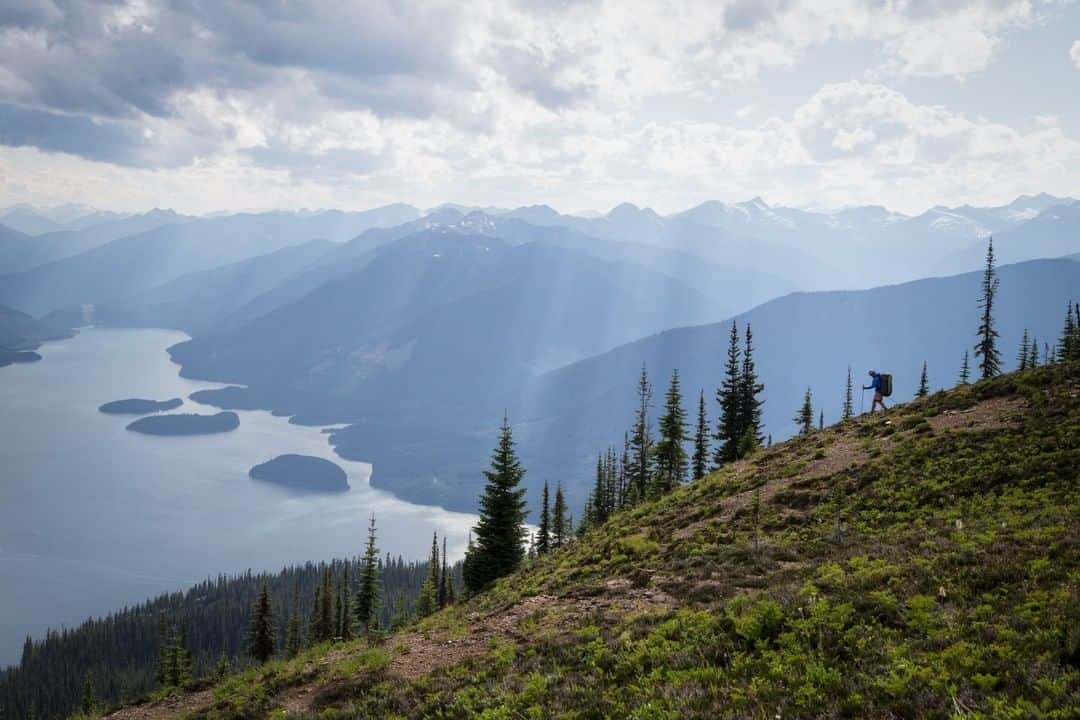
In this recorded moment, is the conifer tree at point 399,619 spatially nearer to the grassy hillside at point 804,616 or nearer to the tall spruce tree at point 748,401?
the grassy hillside at point 804,616

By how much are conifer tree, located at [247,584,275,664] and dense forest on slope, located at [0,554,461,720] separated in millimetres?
51609

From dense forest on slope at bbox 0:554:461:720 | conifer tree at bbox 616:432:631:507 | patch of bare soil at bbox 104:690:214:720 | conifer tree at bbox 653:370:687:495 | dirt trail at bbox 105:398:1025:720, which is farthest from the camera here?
dense forest on slope at bbox 0:554:461:720

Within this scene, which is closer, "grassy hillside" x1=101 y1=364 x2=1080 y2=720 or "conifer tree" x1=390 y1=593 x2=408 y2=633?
"grassy hillside" x1=101 y1=364 x2=1080 y2=720

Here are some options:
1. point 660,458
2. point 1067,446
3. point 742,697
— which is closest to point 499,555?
point 660,458

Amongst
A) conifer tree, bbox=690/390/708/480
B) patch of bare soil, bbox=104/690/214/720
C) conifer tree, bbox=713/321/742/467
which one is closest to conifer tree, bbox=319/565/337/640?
conifer tree, bbox=690/390/708/480

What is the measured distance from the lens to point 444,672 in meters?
15.9

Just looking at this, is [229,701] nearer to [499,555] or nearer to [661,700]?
[661,700]

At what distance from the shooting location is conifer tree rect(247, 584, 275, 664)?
56.0m

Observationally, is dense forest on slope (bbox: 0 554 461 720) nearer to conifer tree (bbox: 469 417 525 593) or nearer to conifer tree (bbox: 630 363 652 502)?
conifer tree (bbox: 630 363 652 502)

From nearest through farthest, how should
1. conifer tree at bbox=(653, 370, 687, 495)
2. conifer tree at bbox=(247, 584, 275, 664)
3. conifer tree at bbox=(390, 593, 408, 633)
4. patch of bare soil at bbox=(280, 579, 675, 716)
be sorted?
patch of bare soil at bbox=(280, 579, 675, 716)
conifer tree at bbox=(390, 593, 408, 633)
conifer tree at bbox=(247, 584, 275, 664)
conifer tree at bbox=(653, 370, 687, 495)

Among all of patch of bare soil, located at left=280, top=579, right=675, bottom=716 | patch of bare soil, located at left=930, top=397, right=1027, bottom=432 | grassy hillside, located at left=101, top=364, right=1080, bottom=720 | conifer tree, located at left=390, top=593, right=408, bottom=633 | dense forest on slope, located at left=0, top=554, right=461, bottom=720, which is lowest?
dense forest on slope, located at left=0, top=554, right=461, bottom=720

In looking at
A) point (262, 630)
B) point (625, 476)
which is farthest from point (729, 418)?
point (262, 630)

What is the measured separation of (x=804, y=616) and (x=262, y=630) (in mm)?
56336

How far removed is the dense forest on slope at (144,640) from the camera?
123875 mm
